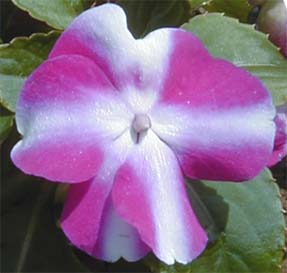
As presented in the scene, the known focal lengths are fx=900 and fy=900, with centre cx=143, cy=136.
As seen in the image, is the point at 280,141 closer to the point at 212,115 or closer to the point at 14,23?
the point at 212,115

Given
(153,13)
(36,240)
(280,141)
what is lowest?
(36,240)

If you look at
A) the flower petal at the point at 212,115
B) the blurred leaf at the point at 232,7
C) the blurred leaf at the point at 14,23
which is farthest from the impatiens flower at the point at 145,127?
the blurred leaf at the point at 232,7

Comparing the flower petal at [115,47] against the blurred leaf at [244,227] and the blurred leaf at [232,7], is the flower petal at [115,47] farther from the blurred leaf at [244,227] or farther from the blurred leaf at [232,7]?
the blurred leaf at [232,7]

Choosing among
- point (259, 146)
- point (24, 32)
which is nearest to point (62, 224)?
point (259, 146)

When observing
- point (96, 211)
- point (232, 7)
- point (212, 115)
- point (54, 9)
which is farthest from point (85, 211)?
point (232, 7)

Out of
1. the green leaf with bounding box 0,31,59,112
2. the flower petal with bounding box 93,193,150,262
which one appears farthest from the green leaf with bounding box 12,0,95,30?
the flower petal with bounding box 93,193,150,262

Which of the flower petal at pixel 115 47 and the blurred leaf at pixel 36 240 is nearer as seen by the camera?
the flower petal at pixel 115 47

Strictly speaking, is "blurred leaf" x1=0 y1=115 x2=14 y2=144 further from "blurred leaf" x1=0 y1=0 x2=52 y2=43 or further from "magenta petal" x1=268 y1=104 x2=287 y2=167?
"magenta petal" x1=268 y1=104 x2=287 y2=167
